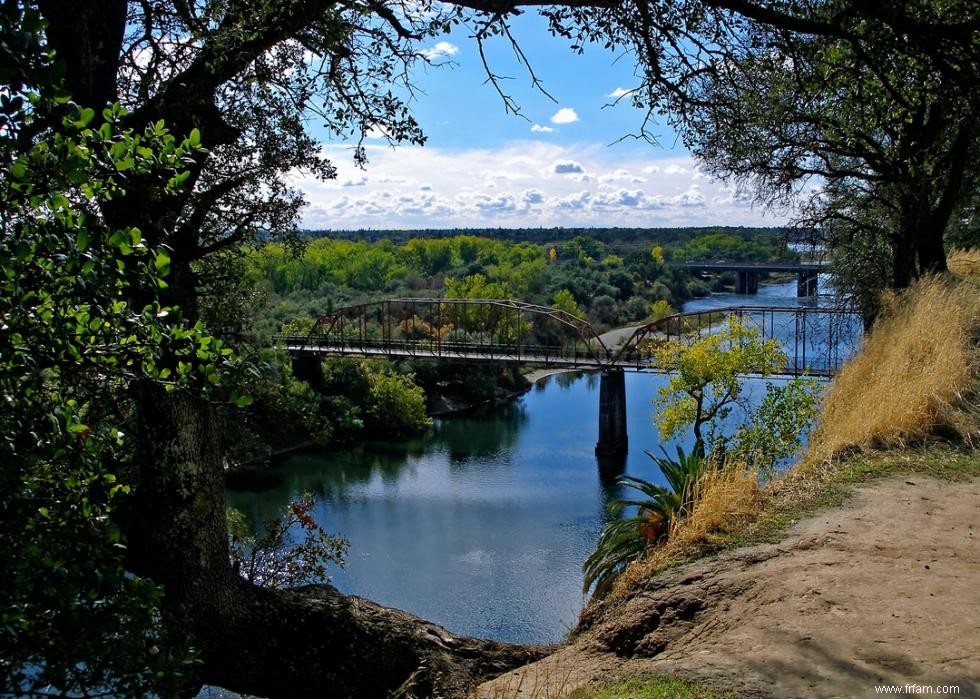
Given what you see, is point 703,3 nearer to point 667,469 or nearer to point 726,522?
point 726,522

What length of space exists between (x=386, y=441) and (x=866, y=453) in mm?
30947

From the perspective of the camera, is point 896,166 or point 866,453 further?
point 896,166

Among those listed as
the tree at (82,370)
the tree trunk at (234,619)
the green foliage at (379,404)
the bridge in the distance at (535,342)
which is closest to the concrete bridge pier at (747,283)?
the bridge in the distance at (535,342)

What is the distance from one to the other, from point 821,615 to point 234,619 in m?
3.36

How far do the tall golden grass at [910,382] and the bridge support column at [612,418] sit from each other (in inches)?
986

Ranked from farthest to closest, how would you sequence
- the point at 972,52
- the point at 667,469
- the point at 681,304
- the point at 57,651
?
the point at 681,304, the point at 667,469, the point at 972,52, the point at 57,651

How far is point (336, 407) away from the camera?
1475 inches

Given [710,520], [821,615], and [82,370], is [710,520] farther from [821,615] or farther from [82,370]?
[82,370]

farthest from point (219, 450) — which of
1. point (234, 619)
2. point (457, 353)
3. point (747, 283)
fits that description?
point (747, 283)

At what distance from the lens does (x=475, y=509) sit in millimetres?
25797

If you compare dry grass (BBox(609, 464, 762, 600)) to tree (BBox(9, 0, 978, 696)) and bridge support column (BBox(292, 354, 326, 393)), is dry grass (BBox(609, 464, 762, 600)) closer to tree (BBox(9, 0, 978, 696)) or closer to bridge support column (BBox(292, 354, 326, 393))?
tree (BBox(9, 0, 978, 696))

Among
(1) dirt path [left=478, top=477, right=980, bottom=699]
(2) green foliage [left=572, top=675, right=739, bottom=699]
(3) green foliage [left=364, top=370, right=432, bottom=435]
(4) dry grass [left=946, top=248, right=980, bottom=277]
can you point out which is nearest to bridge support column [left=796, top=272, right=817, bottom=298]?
(4) dry grass [left=946, top=248, right=980, bottom=277]

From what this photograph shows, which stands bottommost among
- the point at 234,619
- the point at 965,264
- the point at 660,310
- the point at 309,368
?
the point at 309,368

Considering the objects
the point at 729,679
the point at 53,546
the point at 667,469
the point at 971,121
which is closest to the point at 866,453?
the point at 667,469
